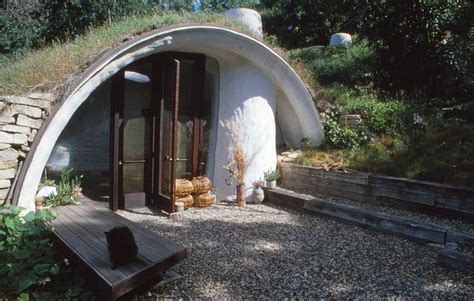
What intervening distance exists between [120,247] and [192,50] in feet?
14.0

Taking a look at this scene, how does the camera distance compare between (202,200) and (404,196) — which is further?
(202,200)

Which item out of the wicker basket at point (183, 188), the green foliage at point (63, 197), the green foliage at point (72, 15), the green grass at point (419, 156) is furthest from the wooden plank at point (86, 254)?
the green foliage at point (72, 15)

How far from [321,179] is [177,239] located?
291cm

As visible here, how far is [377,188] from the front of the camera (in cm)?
533

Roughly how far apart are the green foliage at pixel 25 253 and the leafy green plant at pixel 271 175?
3.76m

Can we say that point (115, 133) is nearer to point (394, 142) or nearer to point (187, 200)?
point (187, 200)

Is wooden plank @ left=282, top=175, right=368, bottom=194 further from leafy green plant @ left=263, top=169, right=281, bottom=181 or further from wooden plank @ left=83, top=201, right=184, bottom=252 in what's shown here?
wooden plank @ left=83, top=201, right=184, bottom=252

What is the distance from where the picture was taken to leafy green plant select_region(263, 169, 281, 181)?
6.32m

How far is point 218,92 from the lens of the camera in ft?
22.0

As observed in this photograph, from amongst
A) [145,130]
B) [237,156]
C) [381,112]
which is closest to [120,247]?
[145,130]

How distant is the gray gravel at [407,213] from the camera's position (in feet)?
14.3

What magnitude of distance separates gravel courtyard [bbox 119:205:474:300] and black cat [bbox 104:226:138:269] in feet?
1.78

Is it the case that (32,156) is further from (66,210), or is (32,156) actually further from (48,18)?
(48,18)

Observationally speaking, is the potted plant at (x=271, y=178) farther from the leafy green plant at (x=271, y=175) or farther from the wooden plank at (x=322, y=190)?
the wooden plank at (x=322, y=190)
